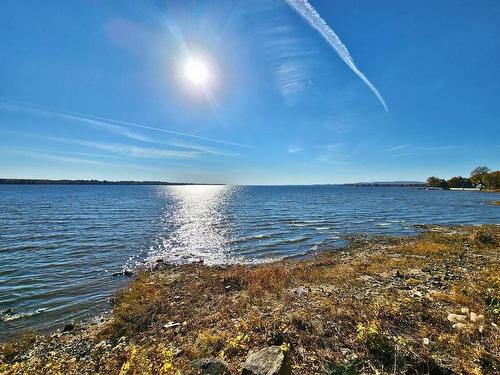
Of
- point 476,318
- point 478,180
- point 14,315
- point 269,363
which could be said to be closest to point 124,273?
point 14,315

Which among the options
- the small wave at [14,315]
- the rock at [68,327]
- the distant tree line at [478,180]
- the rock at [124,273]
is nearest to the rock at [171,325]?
the rock at [68,327]

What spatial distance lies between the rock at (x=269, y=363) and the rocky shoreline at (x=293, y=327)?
0.09ft

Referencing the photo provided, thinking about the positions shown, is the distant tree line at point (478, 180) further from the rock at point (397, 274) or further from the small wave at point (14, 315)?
the small wave at point (14, 315)

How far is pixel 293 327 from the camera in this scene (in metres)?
8.47

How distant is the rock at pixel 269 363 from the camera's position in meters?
5.65

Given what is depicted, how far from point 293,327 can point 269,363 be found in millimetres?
2866

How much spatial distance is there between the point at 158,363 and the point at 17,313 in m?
11.0

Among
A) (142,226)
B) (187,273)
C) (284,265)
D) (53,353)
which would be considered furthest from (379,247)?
(142,226)

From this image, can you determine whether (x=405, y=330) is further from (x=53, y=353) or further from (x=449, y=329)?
(x=53, y=353)

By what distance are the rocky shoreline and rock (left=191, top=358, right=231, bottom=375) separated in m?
0.02

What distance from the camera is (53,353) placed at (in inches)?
367

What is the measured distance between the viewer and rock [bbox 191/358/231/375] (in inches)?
239

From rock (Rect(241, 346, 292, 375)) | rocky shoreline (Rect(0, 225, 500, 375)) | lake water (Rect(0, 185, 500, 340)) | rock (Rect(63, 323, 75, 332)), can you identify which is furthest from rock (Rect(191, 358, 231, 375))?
lake water (Rect(0, 185, 500, 340))

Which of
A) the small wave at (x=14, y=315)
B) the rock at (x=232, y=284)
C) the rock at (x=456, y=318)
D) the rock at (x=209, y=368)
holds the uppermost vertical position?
the rock at (x=456, y=318)
